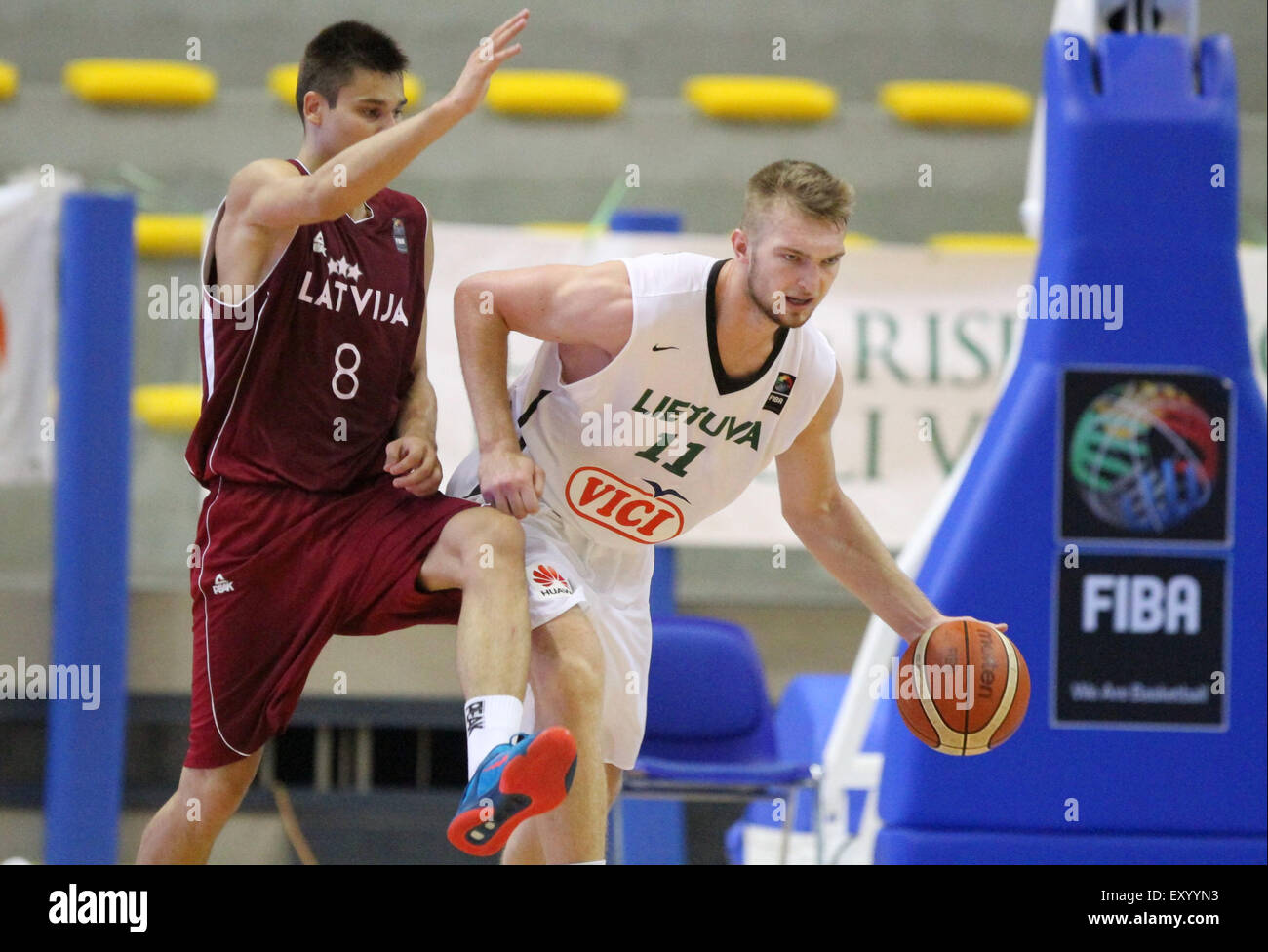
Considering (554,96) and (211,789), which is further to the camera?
(554,96)

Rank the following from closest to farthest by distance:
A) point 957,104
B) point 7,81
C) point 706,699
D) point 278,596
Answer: point 278,596 < point 706,699 < point 7,81 < point 957,104

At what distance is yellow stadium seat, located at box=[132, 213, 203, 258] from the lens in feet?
22.7

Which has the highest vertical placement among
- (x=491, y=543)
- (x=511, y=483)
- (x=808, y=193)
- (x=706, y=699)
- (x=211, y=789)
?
(x=808, y=193)

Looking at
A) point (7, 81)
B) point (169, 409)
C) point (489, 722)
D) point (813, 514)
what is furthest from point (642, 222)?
point (7, 81)

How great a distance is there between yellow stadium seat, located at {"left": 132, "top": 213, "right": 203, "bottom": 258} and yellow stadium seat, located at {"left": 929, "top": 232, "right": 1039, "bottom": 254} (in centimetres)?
322

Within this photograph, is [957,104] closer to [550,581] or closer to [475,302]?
[475,302]

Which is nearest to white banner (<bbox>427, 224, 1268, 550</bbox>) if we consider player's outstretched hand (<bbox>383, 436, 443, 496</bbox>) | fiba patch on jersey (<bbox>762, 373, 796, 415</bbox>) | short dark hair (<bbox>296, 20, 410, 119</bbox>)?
fiba patch on jersey (<bbox>762, 373, 796, 415</bbox>)

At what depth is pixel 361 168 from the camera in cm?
281

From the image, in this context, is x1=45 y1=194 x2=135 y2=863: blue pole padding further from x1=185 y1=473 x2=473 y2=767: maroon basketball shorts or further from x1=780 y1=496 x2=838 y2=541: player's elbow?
x1=780 y1=496 x2=838 y2=541: player's elbow

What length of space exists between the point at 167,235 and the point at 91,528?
1.65 m

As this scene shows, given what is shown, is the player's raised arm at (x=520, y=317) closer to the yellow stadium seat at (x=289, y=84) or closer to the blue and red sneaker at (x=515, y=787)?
the blue and red sneaker at (x=515, y=787)

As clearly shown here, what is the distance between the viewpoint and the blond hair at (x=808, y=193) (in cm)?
303
